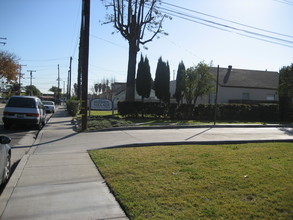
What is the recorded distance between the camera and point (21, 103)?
13.5m

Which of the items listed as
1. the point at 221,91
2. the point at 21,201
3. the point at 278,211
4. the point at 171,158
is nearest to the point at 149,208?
the point at 278,211

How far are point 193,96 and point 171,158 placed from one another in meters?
A: 17.1

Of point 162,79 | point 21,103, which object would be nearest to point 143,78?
point 162,79

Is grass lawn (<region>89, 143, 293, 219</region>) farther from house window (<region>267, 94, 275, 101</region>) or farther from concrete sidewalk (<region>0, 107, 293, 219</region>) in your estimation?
house window (<region>267, 94, 275, 101</region>)

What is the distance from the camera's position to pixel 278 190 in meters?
4.24

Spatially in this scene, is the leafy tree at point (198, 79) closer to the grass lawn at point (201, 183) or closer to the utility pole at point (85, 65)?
the utility pole at point (85, 65)

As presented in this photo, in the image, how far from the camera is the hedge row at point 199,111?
2030 centimetres

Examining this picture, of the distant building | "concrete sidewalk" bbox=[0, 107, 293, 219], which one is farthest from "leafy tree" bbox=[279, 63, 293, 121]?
"concrete sidewalk" bbox=[0, 107, 293, 219]

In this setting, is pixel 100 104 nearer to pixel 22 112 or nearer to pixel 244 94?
pixel 22 112

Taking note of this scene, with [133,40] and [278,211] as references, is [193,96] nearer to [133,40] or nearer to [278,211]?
[133,40]

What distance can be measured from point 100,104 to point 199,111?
8.53 m

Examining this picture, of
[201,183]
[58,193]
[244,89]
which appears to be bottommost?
[58,193]

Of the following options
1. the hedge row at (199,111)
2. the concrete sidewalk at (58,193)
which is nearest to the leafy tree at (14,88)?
the hedge row at (199,111)

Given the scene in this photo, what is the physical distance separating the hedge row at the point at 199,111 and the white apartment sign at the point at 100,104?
2.55 m
